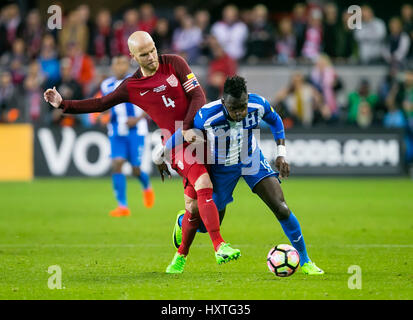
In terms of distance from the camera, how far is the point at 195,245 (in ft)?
32.9

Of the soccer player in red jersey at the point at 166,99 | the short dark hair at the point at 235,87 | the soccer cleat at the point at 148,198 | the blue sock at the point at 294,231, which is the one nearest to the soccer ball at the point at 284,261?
the blue sock at the point at 294,231

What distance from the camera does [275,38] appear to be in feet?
70.4

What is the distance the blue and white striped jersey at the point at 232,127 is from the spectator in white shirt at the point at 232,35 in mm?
12874

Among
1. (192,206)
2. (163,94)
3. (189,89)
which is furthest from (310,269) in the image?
(163,94)

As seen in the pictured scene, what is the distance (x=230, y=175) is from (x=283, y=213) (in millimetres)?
678

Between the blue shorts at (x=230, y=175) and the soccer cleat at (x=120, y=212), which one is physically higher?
the blue shorts at (x=230, y=175)

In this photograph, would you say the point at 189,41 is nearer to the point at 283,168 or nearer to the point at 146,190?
the point at 146,190

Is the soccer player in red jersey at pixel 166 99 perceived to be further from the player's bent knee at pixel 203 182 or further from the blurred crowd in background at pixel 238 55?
the blurred crowd in background at pixel 238 55

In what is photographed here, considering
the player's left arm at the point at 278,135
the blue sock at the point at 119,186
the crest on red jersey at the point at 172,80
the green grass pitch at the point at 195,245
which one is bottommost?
the green grass pitch at the point at 195,245

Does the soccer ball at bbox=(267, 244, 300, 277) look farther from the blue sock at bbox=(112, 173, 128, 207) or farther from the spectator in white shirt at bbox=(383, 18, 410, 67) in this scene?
the spectator in white shirt at bbox=(383, 18, 410, 67)

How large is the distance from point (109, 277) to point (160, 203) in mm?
7560

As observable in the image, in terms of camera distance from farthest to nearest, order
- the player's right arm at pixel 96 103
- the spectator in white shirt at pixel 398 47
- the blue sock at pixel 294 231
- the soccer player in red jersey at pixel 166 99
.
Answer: the spectator in white shirt at pixel 398 47 < the player's right arm at pixel 96 103 < the soccer player in red jersey at pixel 166 99 < the blue sock at pixel 294 231

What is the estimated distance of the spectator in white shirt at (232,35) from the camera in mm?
20469

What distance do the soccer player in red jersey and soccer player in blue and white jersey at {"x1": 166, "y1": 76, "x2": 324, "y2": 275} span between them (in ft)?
0.34
